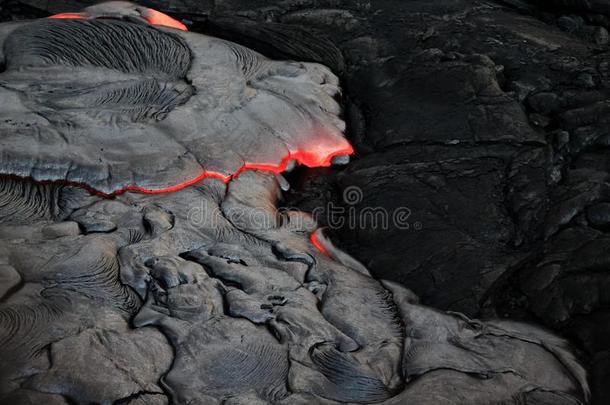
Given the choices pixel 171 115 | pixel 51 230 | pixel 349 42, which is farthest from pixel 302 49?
pixel 51 230

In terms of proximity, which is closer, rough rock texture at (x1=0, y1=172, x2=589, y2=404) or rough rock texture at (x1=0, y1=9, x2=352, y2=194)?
rough rock texture at (x1=0, y1=172, x2=589, y2=404)

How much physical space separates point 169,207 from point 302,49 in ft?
6.04

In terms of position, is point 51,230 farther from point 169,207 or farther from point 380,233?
point 380,233

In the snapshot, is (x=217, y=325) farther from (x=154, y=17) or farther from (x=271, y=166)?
(x=154, y=17)

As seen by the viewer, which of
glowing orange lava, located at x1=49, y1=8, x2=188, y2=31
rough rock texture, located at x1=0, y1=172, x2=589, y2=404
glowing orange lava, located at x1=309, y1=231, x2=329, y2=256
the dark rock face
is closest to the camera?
rough rock texture, located at x1=0, y1=172, x2=589, y2=404

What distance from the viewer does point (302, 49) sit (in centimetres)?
468

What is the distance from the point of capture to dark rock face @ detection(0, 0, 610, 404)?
2.52 meters

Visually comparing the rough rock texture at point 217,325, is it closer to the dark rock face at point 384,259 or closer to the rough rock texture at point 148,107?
the dark rock face at point 384,259

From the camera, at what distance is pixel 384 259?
10.8 ft

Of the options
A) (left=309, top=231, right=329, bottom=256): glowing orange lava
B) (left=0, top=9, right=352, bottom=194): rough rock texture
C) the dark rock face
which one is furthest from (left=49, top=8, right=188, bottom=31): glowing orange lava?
(left=309, top=231, right=329, bottom=256): glowing orange lava

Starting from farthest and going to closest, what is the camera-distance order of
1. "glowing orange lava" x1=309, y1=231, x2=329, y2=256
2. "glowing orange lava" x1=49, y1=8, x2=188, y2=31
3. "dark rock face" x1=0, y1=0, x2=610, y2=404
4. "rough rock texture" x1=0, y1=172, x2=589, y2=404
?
"glowing orange lava" x1=49, y1=8, x2=188, y2=31 → "glowing orange lava" x1=309, y1=231, x2=329, y2=256 → "dark rock face" x1=0, y1=0, x2=610, y2=404 → "rough rock texture" x1=0, y1=172, x2=589, y2=404

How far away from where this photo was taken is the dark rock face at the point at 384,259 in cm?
252

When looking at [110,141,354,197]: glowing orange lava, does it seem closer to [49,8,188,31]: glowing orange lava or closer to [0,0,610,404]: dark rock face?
[0,0,610,404]: dark rock face

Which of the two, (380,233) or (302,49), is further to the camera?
(302,49)
